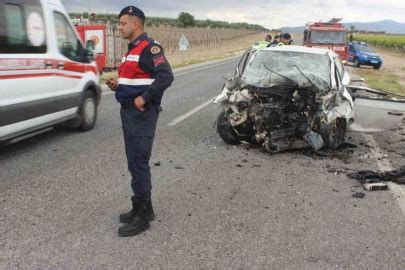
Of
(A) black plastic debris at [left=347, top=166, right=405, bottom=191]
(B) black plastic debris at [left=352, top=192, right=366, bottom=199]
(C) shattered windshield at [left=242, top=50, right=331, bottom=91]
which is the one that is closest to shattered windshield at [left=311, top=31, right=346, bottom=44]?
(C) shattered windshield at [left=242, top=50, right=331, bottom=91]

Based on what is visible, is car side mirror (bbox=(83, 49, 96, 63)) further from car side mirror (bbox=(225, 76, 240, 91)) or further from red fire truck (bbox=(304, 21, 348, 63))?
red fire truck (bbox=(304, 21, 348, 63))

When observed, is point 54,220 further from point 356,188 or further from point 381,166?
point 381,166

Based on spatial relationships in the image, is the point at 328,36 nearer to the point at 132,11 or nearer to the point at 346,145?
the point at 346,145

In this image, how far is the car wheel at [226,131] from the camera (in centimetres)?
770

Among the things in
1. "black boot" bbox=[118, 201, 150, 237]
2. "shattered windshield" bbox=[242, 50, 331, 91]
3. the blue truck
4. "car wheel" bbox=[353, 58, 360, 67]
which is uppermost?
"shattered windshield" bbox=[242, 50, 331, 91]

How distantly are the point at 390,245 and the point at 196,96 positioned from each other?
33.2ft

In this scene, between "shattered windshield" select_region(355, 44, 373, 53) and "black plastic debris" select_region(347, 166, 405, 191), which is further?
"shattered windshield" select_region(355, 44, 373, 53)

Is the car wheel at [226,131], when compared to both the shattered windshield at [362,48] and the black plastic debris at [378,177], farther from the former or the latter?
the shattered windshield at [362,48]

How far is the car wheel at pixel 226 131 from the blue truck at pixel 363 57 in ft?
86.3

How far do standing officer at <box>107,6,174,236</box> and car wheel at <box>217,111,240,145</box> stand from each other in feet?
11.6

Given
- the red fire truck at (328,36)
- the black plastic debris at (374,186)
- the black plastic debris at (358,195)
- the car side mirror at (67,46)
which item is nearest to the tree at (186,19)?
the red fire truck at (328,36)

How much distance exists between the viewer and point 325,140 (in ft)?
24.3

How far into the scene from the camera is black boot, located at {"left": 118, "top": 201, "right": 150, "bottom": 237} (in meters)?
4.13

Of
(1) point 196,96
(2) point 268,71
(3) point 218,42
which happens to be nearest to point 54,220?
(2) point 268,71
